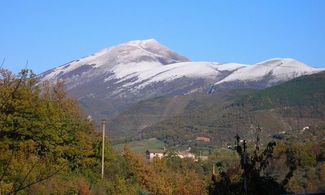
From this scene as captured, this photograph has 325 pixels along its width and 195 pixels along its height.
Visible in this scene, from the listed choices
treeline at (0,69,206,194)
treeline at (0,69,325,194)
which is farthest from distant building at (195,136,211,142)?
treeline at (0,69,206,194)

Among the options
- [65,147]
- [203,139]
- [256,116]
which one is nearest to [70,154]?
[65,147]

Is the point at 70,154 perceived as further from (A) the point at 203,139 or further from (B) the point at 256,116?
(A) the point at 203,139

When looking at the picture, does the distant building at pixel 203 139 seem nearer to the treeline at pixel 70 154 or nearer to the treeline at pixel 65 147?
the treeline at pixel 70 154

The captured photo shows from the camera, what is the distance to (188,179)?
3719cm

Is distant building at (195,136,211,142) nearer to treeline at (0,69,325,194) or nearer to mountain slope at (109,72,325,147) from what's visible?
mountain slope at (109,72,325,147)

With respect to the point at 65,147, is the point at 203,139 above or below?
A: above

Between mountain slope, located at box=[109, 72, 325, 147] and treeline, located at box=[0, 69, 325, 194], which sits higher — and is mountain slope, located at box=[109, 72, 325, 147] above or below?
above

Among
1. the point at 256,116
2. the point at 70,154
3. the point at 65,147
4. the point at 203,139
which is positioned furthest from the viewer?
the point at 203,139

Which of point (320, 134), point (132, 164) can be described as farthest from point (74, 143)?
point (320, 134)

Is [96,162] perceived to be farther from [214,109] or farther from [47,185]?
[214,109]

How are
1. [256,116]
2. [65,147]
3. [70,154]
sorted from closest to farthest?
[65,147], [70,154], [256,116]

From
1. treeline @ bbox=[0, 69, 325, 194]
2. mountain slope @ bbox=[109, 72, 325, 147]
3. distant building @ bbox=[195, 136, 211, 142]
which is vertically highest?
mountain slope @ bbox=[109, 72, 325, 147]

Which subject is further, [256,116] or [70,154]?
[256,116]

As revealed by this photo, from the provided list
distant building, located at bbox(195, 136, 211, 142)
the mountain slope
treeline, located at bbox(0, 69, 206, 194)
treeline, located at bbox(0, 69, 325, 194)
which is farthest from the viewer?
distant building, located at bbox(195, 136, 211, 142)
